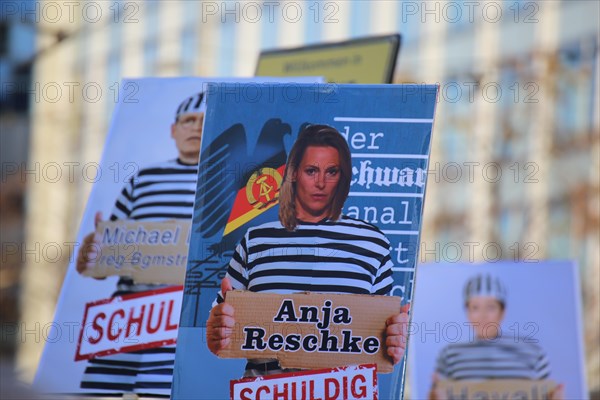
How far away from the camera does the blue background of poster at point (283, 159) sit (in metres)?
3.77

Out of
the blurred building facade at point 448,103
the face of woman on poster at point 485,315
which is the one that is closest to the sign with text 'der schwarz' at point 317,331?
the face of woman on poster at point 485,315

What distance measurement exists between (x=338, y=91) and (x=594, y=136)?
44.9 feet

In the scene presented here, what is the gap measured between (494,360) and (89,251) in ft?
6.98

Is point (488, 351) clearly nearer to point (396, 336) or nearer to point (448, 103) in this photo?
point (396, 336)

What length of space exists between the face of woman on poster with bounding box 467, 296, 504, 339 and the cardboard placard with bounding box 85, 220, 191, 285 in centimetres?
183

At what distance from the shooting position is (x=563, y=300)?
6.14m

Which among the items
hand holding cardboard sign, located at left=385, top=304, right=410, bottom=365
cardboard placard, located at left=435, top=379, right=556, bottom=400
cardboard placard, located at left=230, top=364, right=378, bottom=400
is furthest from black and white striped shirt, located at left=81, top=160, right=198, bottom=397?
cardboard placard, located at left=435, top=379, right=556, bottom=400

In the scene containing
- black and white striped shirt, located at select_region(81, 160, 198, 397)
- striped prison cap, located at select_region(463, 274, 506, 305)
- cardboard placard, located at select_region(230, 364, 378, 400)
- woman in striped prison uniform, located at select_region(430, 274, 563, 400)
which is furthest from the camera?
striped prison cap, located at select_region(463, 274, 506, 305)

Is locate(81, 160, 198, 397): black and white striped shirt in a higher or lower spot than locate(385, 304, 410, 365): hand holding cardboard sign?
higher

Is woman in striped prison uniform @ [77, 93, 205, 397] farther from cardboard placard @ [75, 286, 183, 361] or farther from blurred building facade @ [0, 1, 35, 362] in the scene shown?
blurred building facade @ [0, 1, 35, 362]

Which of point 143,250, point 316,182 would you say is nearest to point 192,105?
point 143,250

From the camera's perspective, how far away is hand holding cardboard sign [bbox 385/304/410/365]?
3.67 meters

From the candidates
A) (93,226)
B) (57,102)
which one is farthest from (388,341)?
(57,102)

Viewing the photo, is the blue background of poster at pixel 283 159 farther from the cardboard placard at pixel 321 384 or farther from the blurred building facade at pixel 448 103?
the blurred building facade at pixel 448 103
